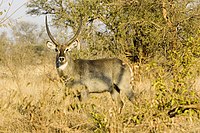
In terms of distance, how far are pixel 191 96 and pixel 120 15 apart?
32.6 ft

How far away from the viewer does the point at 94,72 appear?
431 inches

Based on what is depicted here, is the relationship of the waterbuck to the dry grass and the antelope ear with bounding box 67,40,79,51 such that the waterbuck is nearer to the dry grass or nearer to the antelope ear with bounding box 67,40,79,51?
the antelope ear with bounding box 67,40,79,51

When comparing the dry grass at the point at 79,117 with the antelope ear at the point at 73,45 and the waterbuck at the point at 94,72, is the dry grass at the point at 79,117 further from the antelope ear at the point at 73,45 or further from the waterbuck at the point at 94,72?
the antelope ear at the point at 73,45

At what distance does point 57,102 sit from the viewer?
6.72 m

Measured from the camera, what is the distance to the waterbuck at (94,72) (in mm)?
10531

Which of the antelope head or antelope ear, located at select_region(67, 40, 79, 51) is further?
antelope ear, located at select_region(67, 40, 79, 51)

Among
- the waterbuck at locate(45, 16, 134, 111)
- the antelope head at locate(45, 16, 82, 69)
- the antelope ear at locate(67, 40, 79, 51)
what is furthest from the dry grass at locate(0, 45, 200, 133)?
the antelope ear at locate(67, 40, 79, 51)

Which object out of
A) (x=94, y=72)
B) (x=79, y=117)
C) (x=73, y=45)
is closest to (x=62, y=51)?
(x=73, y=45)

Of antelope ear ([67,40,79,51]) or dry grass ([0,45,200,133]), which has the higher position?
antelope ear ([67,40,79,51])

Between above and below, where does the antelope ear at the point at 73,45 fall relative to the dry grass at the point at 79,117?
above

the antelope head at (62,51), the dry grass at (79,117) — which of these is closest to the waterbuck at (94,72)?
the antelope head at (62,51)

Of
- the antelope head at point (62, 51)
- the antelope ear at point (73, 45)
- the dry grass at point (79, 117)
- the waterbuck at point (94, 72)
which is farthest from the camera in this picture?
the antelope ear at point (73, 45)

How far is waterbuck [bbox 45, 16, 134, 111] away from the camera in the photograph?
10531mm

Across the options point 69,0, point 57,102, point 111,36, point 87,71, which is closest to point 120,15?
point 111,36
